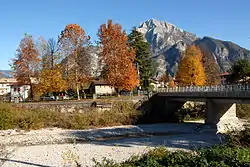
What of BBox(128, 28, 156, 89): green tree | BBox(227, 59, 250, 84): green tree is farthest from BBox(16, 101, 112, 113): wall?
BBox(227, 59, 250, 84): green tree

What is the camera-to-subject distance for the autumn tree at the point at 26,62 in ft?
141

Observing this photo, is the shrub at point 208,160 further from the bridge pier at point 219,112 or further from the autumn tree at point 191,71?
the autumn tree at point 191,71

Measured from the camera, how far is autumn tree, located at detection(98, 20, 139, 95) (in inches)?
1641

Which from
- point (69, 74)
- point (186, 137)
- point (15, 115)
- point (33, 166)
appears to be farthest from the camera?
point (69, 74)

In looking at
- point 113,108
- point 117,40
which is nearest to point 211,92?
point 113,108

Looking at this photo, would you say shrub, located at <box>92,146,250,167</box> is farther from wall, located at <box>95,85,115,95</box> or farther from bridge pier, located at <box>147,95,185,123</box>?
wall, located at <box>95,85,115,95</box>

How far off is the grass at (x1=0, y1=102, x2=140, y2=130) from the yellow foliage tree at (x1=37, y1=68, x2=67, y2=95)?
5613 mm

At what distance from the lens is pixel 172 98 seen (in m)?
41.6

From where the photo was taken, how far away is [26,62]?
43.1 m

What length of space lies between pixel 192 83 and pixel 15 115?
98.8ft

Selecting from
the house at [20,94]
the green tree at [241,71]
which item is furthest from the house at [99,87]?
the green tree at [241,71]

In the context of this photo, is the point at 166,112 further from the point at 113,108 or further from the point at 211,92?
the point at 211,92

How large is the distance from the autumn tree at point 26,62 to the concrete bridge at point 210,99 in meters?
18.2

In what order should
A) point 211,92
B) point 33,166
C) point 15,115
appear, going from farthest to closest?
point 15,115
point 211,92
point 33,166
